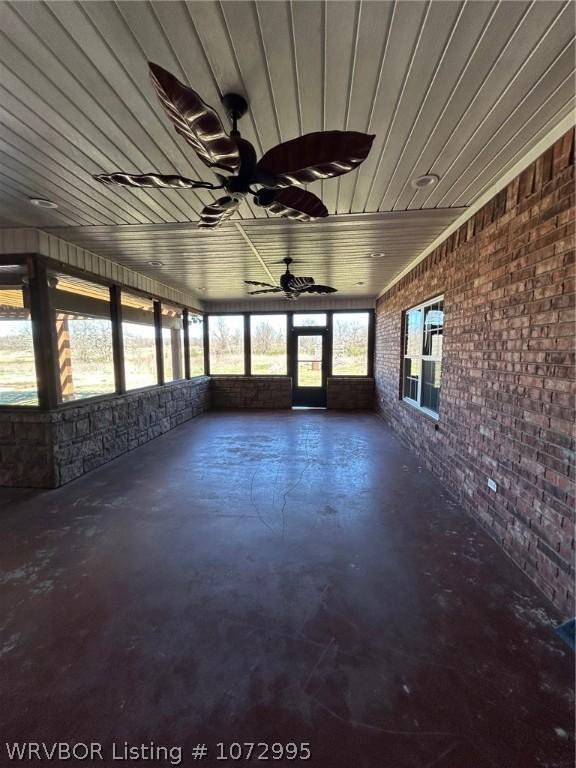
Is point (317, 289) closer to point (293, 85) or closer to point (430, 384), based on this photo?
point (430, 384)

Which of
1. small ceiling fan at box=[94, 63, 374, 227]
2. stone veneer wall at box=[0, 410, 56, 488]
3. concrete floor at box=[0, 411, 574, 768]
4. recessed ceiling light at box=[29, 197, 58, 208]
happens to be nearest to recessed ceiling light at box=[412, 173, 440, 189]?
small ceiling fan at box=[94, 63, 374, 227]

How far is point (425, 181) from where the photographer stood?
101 inches

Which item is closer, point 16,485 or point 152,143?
point 152,143

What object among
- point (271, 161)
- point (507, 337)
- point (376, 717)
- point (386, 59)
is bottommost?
point (376, 717)

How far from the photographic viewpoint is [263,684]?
1458 mm

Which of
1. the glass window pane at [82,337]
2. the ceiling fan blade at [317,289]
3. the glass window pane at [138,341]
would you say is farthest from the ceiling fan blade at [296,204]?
the glass window pane at [138,341]

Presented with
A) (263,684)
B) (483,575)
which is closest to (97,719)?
(263,684)

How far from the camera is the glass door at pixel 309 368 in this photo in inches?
326

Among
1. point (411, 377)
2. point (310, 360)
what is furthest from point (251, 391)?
point (411, 377)

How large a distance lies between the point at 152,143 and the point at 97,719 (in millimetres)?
3174

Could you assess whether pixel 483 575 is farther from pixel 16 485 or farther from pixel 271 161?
pixel 16 485

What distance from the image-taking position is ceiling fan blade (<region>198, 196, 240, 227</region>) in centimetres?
203

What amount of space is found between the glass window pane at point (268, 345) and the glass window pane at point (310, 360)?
1.36 feet

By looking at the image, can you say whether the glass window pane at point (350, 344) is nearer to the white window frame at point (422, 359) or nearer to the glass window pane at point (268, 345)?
the glass window pane at point (268, 345)
